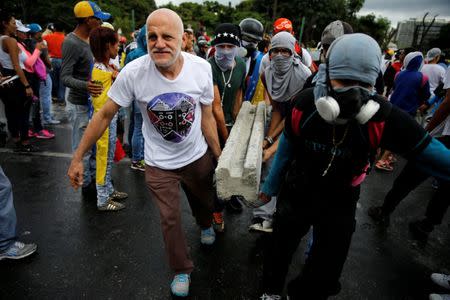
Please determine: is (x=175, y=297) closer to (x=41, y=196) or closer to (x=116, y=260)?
(x=116, y=260)

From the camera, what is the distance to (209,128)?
2.42 metres

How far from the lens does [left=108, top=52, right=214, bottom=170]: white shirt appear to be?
205 cm

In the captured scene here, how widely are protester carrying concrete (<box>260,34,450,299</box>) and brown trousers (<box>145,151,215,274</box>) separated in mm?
623

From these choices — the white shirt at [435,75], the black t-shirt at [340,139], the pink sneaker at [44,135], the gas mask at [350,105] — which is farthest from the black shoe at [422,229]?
the pink sneaker at [44,135]

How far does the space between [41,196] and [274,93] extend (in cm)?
317

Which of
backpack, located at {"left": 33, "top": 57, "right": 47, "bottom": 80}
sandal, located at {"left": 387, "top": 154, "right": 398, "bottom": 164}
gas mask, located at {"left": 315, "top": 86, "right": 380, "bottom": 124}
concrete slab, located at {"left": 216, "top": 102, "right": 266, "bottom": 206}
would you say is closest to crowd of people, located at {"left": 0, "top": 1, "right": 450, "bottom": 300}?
gas mask, located at {"left": 315, "top": 86, "right": 380, "bottom": 124}

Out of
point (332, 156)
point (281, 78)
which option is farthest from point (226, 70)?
point (332, 156)

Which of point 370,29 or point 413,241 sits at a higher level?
point 370,29

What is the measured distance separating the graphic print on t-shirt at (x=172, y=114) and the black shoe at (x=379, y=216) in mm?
2742

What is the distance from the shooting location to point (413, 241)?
322cm

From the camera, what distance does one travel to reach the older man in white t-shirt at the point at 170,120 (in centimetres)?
203

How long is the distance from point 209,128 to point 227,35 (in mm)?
1151

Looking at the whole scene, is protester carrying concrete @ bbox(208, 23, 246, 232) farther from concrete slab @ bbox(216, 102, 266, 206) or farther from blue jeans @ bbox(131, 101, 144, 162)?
blue jeans @ bbox(131, 101, 144, 162)

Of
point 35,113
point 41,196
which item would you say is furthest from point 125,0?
point 41,196
